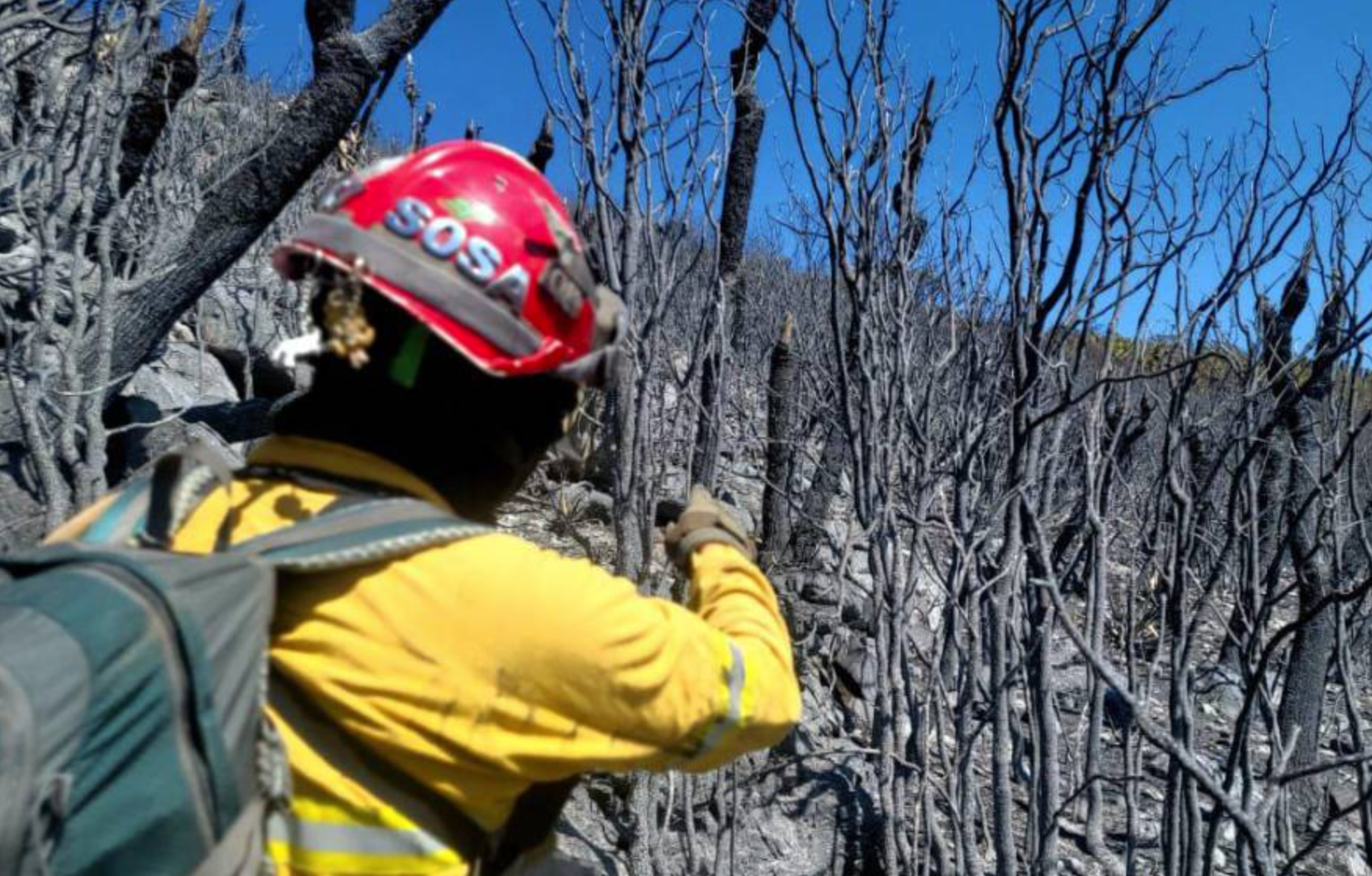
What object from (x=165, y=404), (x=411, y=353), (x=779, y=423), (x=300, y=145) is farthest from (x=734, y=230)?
(x=411, y=353)

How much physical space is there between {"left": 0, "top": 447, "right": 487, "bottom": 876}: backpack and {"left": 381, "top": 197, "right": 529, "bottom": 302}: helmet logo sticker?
276mm

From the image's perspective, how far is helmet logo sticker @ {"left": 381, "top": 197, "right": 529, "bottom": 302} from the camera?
43.2 inches

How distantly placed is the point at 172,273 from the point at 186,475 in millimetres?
4983

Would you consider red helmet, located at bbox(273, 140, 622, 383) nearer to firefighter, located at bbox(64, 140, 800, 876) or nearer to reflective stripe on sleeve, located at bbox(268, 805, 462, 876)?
firefighter, located at bbox(64, 140, 800, 876)

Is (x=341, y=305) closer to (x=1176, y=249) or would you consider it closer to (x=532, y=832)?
(x=532, y=832)

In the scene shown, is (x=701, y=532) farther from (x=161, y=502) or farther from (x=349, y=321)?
(x=161, y=502)

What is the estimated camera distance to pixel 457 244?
3.61 feet

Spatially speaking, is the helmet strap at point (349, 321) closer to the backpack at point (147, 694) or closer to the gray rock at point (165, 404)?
the backpack at point (147, 694)

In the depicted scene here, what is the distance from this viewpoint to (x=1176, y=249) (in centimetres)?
242

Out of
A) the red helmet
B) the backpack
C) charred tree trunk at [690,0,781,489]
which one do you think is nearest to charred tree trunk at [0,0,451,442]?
charred tree trunk at [690,0,781,489]

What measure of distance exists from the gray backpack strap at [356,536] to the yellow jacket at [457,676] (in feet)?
0.06

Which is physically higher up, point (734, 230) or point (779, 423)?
point (734, 230)

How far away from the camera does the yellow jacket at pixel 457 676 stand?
3.19 ft

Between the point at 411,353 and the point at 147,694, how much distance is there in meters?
0.43
